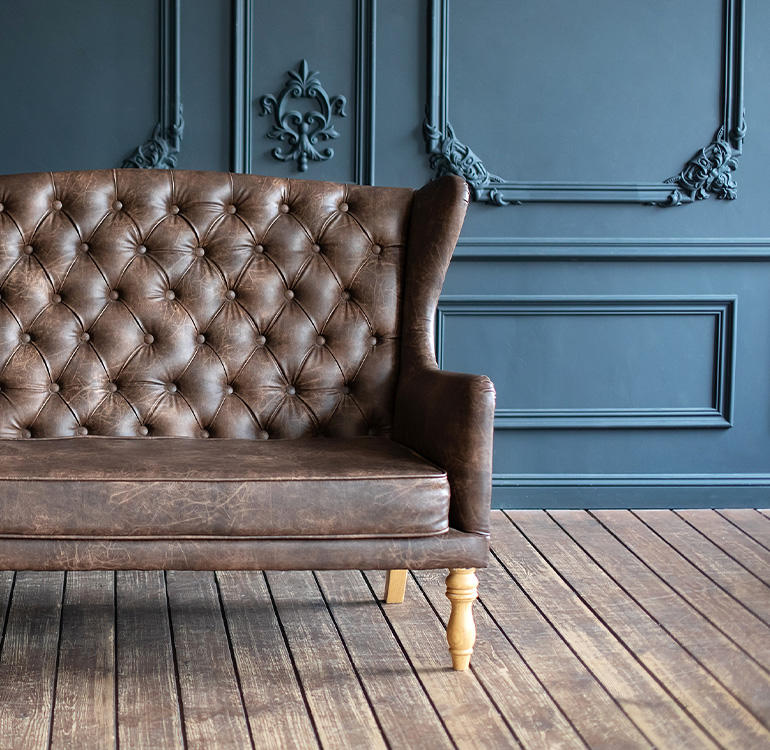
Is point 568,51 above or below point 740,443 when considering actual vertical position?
above

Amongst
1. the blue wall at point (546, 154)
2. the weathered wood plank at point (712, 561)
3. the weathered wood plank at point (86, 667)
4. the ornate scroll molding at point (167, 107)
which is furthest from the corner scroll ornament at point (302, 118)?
the weathered wood plank at point (712, 561)

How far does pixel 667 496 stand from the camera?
2949mm

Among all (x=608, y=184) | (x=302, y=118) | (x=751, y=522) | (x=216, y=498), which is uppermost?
(x=302, y=118)

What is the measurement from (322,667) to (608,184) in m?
1.73

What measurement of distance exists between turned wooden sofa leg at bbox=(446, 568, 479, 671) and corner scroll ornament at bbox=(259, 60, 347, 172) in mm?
1490

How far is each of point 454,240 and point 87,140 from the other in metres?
1.23

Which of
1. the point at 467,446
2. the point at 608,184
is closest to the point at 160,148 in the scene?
the point at 608,184

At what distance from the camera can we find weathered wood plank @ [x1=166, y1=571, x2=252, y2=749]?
1.48 m

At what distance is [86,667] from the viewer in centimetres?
171

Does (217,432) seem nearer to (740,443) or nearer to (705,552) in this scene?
(705,552)

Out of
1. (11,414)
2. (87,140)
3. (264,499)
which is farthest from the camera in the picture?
(87,140)

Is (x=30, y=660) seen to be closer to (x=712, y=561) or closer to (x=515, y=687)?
(x=515, y=687)

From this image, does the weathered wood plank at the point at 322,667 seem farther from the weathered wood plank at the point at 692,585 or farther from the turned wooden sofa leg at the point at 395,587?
the weathered wood plank at the point at 692,585

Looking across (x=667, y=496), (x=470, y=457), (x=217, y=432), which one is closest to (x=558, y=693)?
(x=470, y=457)
